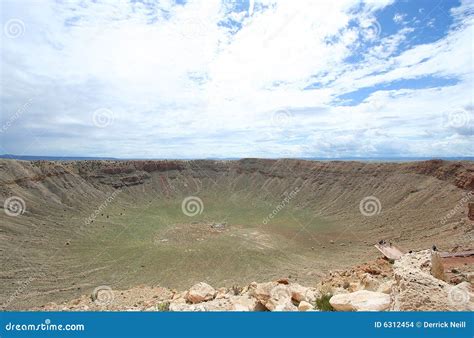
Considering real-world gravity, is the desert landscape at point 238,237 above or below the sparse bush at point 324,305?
above

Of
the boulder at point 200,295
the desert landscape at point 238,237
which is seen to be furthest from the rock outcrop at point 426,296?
the boulder at point 200,295

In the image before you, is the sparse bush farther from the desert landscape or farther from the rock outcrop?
the rock outcrop

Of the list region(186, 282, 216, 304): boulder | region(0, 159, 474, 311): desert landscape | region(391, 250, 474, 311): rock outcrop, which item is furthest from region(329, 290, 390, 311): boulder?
region(186, 282, 216, 304): boulder

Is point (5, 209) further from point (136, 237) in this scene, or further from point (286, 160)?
point (286, 160)

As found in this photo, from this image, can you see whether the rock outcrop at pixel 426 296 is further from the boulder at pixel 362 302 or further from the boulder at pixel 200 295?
the boulder at pixel 200 295

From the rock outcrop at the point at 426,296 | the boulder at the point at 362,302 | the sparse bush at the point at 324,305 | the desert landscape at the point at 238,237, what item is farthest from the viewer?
the desert landscape at the point at 238,237

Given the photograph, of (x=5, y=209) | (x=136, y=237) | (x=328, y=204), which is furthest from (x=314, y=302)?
(x=328, y=204)
